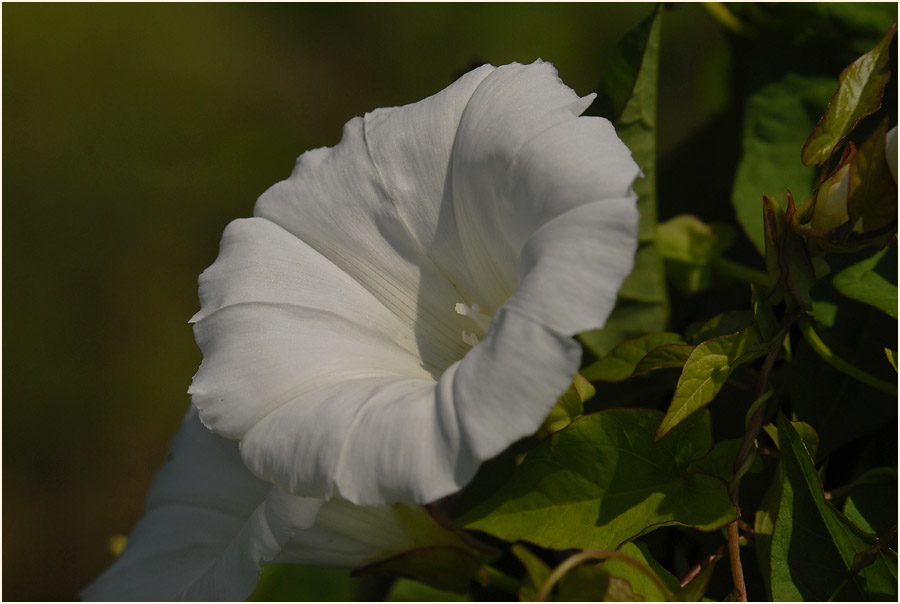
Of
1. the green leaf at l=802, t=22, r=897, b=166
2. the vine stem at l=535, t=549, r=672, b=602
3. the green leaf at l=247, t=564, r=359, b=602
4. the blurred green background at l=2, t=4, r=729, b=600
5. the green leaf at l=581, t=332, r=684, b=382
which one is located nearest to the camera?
the vine stem at l=535, t=549, r=672, b=602

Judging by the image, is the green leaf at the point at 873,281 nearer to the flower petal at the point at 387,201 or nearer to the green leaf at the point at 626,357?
the green leaf at the point at 626,357

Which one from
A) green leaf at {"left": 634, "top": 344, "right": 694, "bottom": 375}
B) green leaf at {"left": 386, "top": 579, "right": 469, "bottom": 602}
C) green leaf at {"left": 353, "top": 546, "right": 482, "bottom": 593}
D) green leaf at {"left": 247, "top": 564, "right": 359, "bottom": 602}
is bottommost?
green leaf at {"left": 247, "top": 564, "right": 359, "bottom": 602}

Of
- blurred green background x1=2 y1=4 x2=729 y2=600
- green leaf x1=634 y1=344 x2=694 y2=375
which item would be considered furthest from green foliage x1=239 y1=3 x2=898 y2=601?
blurred green background x1=2 y1=4 x2=729 y2=600

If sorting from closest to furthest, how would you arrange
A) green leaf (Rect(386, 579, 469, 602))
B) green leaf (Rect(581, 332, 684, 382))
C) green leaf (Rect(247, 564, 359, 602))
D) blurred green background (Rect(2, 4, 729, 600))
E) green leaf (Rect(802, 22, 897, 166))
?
1. green leaf (Rect(802, 22, 897, 166))
2. green leaf (Rect(581, 332, 684, 382))
3. green leaf (Rect(386, 579, 469, 602))
4. green leaf (Rect(247, 564, 359, 602))
5. blurred green background (Rect(2, 4, 729, 600))

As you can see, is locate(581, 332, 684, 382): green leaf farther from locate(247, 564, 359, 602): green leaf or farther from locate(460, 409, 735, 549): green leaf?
locate(247, 564, 359, 602): green leaf

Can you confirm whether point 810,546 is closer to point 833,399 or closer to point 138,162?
A: point 833,399

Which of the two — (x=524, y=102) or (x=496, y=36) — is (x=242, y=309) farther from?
(x=496, y=36)

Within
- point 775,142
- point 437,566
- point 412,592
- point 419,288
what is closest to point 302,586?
point 412,592
